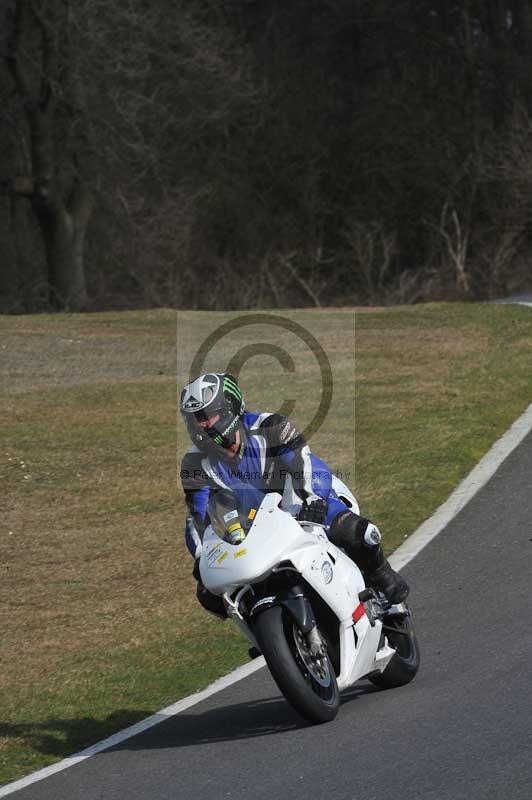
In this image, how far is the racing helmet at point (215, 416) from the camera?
7.05m

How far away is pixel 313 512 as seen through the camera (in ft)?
23.3

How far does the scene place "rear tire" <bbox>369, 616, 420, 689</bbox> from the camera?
7613 millimetres

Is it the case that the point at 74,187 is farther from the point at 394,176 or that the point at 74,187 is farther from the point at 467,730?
the point at 467,730

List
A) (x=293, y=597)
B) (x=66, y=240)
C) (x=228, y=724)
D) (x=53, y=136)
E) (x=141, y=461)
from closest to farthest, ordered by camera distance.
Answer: (x=293, y=597) → (x=228, y=724) → (x=141, y=461) → (x=53, y=136) → (x=66, y=240)

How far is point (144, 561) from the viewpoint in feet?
38.3

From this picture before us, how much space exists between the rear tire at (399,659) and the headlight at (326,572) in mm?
779

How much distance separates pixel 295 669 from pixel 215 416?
1282mm

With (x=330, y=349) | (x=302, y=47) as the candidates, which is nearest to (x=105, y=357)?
(x=330, y=349)

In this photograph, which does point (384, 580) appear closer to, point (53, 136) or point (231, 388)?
point (231, 388)

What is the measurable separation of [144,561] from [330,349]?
9515 millimetres
